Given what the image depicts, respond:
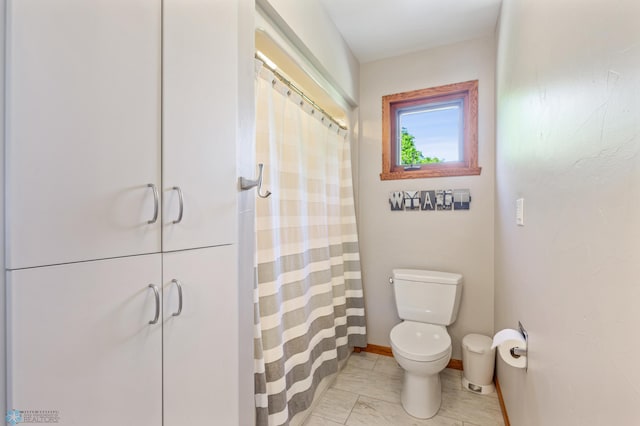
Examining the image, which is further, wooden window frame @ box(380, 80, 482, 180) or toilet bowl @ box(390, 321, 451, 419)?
wooden window frame @ box(380, 80, 482, 180)

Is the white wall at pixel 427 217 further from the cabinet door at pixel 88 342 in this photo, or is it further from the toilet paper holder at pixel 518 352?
the cabinet door at pixel 88 342

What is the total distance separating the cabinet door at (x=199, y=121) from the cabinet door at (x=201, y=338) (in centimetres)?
7

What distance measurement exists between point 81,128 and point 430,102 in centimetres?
245

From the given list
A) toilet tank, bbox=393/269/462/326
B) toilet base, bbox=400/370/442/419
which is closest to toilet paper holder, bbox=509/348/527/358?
toilet base, bbox=400/370/442/419

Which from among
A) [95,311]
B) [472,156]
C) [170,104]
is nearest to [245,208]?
[170,104]

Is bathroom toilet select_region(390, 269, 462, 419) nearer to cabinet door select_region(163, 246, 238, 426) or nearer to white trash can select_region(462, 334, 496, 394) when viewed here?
white trash can select_region(462, 334, 496, 394)

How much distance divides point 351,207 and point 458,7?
155cm

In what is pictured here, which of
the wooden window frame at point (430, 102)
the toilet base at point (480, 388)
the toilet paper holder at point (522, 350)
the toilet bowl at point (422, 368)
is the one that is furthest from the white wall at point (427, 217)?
the toilet paper holder at point (522, 350)

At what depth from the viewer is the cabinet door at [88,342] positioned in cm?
55

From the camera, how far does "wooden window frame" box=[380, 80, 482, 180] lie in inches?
88.2

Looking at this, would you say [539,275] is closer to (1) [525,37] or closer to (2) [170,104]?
(1) [525,37]

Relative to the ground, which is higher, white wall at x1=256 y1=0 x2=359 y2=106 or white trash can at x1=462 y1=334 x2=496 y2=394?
white wall at x1=256 y1=0 x2=359 y2=106

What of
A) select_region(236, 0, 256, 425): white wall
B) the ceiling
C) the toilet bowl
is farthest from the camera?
the ceiling

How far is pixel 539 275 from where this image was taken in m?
1.03
